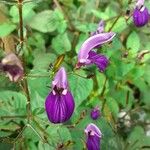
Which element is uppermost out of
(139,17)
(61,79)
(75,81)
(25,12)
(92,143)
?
(25,12)

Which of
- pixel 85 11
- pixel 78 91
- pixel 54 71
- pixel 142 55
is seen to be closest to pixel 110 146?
pixel 78 91

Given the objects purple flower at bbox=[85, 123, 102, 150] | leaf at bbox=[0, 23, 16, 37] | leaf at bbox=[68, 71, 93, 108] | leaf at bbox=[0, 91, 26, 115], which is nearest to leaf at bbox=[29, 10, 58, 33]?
leaf at bbox=[0, 23, 16, 37]

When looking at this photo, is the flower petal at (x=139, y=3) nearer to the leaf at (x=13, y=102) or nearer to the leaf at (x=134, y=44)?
the leaf at (x=134, y=44)

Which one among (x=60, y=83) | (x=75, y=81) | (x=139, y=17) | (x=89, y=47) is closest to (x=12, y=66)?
(x=60, y=83)

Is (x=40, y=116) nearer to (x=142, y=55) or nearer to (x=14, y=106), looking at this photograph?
(x=14, y=106)

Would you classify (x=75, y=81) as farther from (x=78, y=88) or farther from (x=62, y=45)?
(x=62, y=45)

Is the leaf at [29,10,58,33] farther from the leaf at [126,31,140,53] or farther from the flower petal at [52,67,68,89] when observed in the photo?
the flower petal at [52,67,68,89]

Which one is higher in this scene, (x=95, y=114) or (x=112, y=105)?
(x=112, y=105)

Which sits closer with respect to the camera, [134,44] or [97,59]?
[97,59]
